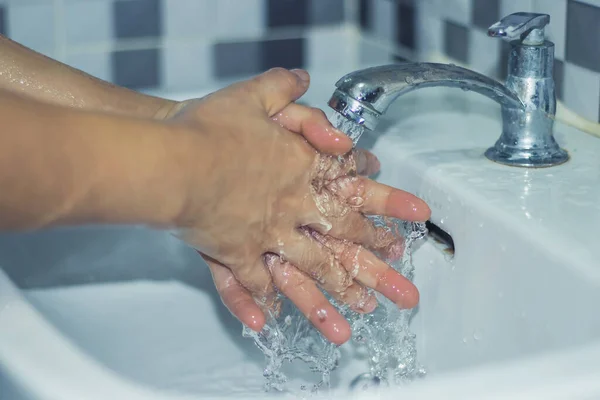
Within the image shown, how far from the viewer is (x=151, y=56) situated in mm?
1025

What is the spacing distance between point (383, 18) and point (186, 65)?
23cm

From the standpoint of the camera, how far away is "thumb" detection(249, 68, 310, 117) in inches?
23.9

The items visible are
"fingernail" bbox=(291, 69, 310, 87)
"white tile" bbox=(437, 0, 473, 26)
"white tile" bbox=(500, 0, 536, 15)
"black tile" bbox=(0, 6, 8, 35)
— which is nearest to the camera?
"fingernail" bbox=(291, 69, 310, 87)

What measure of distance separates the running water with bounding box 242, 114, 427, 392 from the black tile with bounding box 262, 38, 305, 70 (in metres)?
0.43

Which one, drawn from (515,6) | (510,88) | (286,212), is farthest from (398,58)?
(286,212)

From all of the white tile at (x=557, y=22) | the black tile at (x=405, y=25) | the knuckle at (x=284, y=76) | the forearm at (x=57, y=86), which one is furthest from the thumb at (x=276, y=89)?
the black tile at (x=405, y=25)

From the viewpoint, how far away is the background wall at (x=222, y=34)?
0.97 m

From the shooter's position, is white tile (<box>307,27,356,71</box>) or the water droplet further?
white tile (<box>307,27,356,71</box>)

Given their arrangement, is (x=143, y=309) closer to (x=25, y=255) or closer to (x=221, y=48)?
(x=25, y=255)

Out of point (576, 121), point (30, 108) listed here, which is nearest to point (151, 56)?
point (576, 121)

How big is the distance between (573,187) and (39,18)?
24.0 inches

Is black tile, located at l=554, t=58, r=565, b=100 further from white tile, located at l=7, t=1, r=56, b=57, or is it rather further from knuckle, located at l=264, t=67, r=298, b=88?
white tile, located at l=7, t=1, r=56, b=57

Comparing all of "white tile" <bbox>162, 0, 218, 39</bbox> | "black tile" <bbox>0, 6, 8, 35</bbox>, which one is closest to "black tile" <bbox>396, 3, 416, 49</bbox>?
"white tile" <bbox>162, 0, 218, 39</bbox>

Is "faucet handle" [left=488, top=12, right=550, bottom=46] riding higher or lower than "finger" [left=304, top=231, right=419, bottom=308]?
higher
